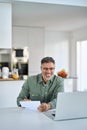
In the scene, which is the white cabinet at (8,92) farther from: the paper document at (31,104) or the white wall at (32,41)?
the white wall at (32,41)

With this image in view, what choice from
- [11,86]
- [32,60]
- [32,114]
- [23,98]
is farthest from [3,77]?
[32,60]

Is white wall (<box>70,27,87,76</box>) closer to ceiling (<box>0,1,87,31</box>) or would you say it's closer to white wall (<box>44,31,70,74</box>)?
white wall (<box>44,31,70,74</box>)

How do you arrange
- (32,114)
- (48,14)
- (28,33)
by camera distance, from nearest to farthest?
1. (32,114)
2. (48,14)
3. (28,33)

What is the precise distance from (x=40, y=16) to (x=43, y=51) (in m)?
1.94

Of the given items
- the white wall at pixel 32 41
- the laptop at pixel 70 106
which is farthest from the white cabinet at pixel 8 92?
the white wall at pixel 32 41

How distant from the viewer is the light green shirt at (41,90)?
93.7 inches

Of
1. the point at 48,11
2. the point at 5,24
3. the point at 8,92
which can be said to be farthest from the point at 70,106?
Answer: the point at 48,11

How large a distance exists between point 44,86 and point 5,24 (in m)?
2.02

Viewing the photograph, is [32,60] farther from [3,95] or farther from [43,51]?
[3,95]

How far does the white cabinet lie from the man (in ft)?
4.96

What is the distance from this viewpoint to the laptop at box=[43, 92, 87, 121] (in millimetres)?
1713

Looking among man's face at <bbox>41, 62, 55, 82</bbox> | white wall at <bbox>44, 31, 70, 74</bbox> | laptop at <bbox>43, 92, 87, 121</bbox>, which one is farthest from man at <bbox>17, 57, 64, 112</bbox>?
white wall at <bbox>44, 31, 70, 74</bbox>

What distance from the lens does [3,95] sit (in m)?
3.90

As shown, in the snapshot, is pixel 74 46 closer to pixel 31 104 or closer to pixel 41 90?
pixel 41 90
